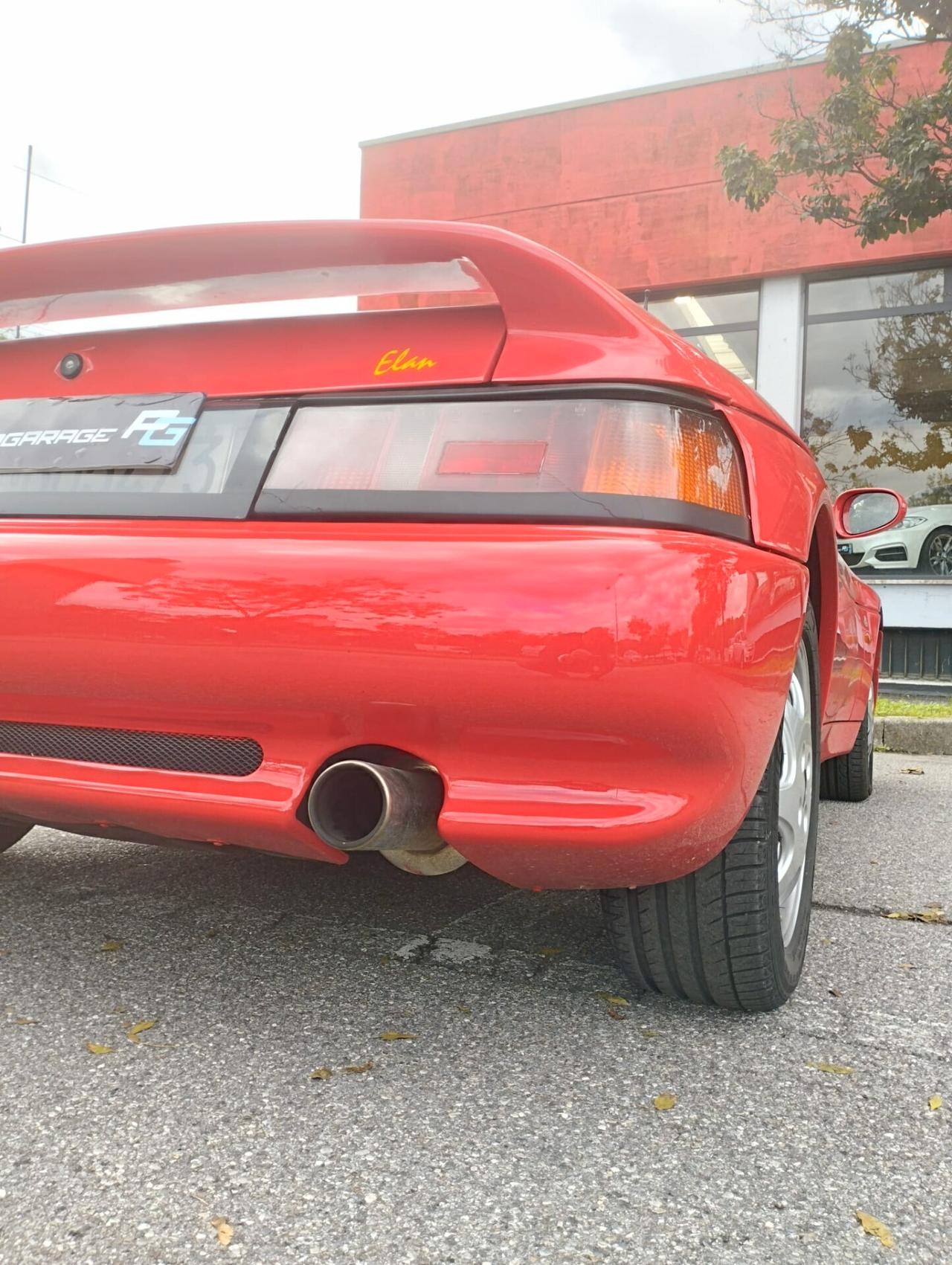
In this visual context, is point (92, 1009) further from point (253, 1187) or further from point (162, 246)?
point (162, 246)

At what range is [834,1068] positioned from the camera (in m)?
1.63

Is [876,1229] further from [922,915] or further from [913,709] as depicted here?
[913,709]

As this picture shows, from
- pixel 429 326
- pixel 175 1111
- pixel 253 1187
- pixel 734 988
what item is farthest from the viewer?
pixel 734 988

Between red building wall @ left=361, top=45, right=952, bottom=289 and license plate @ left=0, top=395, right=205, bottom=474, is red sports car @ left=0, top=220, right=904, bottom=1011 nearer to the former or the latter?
license plate @ left=0, top=395, right=205, bottom=474

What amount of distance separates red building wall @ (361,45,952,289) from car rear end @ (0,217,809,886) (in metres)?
11.3

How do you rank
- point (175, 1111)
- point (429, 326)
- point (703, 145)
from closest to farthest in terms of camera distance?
point (175, 1111)
point (429, 326)
point (703, 145)

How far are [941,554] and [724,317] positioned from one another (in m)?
3.72

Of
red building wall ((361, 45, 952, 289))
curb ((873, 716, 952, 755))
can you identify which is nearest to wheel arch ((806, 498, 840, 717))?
curb ((873, 716, 952, 755))

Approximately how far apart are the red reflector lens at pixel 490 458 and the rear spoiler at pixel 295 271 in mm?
189

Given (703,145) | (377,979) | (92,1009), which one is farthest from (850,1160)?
(703,145)

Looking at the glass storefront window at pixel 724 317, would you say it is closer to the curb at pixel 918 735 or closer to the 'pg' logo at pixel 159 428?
the curb at pixel 918 735

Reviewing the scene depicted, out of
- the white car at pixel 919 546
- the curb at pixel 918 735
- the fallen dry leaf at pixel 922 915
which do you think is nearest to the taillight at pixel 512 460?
the fallen dry leaf at pixel 922 915

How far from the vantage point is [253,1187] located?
1262 mm

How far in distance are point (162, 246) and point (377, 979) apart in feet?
4.19
